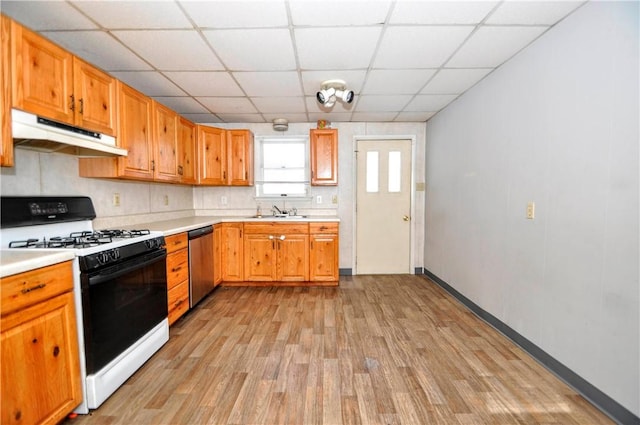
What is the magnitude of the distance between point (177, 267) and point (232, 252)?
1093mm

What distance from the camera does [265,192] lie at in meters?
4.31

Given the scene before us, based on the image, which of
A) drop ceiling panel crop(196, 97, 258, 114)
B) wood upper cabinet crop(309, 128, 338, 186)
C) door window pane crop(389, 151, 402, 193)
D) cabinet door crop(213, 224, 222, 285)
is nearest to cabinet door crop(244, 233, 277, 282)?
cabinet door crop(213, 224, 222, 285)

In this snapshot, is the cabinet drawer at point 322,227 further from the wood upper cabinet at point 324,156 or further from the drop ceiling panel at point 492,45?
the drop ceiling panel at point 492,45

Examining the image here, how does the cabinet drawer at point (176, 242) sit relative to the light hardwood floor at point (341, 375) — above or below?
above

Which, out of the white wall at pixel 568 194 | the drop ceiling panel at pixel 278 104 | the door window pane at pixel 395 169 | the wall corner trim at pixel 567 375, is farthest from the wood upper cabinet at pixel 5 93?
the door window pane at pixel 395 169

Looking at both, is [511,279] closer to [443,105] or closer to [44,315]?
[443,105]

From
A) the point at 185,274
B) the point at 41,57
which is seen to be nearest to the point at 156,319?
the point at 185,274

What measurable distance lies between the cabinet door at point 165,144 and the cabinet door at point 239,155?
0.84 m

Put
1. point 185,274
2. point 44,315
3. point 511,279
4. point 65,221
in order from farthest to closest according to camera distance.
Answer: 1. point 185,274
2. point 511,279
3. point 65,221
4. point 44,315

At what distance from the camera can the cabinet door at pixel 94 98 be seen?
1882 mm

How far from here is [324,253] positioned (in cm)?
370

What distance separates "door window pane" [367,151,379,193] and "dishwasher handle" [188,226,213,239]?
235 centimetres

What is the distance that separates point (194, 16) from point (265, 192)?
2705 mm

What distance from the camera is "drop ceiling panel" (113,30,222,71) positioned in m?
1.96
